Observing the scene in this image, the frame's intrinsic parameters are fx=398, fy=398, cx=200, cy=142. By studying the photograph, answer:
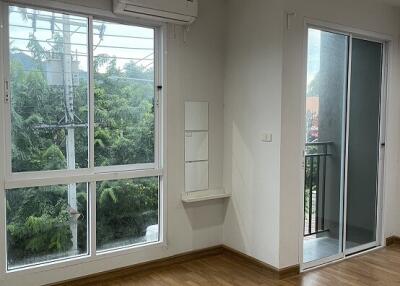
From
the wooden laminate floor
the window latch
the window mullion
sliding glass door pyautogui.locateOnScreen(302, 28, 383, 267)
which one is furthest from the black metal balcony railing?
the window latch

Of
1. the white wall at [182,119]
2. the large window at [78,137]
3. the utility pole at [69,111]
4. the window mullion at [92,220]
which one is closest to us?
the large window at [78,137]

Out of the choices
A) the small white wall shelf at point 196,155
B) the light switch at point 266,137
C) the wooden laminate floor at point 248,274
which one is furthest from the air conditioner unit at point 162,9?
the wooden laminate floor at point 248,274

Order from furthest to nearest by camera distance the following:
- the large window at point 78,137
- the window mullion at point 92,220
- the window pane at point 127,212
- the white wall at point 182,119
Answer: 1. the white wall at point 182,119
2. the window pane at point 127,212
3. the window mullion at point 92,220
4. the large window at point 78,137

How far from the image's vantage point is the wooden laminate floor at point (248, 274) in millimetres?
3516

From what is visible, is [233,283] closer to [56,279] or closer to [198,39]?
[56,279]

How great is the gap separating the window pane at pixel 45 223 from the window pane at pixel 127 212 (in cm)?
17

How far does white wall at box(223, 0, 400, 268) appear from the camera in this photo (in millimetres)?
3537

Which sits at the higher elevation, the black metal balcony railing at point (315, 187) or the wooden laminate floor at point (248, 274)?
the black metal balcony railing at point (315, 187)

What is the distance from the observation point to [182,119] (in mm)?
3916

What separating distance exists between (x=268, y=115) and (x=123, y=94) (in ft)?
4.40

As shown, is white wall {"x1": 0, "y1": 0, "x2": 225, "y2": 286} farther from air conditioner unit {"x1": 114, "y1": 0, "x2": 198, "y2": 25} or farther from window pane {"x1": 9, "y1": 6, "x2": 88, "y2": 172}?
window pane {"x1": 9, "y1": 6, "x2": 88, "y2": 172}

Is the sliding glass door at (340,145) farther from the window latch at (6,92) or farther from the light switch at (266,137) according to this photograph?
→ the window latch at (6,92)

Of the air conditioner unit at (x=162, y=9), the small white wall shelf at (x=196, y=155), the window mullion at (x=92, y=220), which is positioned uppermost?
the air conditioner unit at (x=162, y=9)

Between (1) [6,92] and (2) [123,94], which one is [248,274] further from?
(1) [6,92]
